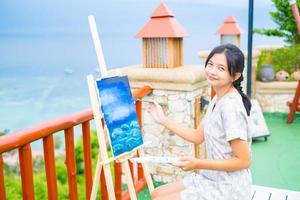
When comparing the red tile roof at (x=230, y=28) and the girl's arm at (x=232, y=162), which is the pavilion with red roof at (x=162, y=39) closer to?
the girl's arm at (x=232, y=162)

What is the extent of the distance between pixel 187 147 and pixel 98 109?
1245 mm

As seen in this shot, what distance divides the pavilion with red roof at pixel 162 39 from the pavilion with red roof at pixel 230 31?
3.22 meters

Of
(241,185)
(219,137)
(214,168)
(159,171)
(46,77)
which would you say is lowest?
(46,77)

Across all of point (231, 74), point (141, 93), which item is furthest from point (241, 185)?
point (141, 93)

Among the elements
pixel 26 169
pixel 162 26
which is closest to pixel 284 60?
pixel 162 26

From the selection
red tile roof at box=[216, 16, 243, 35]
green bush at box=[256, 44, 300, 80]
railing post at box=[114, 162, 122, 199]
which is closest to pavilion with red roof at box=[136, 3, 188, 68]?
railing post at box=[114, 162, 122, 199]

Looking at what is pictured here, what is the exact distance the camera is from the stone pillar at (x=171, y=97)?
105 inches

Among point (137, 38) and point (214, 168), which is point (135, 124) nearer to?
point (214, 168)

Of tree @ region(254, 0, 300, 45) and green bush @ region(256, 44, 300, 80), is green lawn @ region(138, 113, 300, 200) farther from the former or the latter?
tree @ region(254, 0, 300, 45)

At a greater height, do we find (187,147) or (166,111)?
(166,111)

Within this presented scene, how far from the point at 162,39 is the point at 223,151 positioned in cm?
154

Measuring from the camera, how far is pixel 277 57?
6469 millimetres

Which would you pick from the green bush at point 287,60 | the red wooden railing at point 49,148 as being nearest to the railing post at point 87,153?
the red wooden railing at point 49,148

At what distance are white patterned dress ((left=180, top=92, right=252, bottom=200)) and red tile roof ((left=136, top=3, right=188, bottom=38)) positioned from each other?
1365 millimetres
